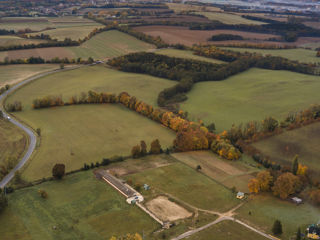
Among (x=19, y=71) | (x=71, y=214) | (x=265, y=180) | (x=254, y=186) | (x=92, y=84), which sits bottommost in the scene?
(x=71, y=214)

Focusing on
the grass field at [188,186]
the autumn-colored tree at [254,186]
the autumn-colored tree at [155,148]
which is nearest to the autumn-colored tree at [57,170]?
the grass field at [188,186]

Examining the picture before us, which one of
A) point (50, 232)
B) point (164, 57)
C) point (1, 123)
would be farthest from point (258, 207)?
point (164, 57)

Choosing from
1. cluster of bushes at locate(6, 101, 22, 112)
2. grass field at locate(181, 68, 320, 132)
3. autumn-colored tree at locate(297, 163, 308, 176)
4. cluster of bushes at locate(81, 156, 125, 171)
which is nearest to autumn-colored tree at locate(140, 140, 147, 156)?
cluster of bushes at locate(81, 156, 125, 171)

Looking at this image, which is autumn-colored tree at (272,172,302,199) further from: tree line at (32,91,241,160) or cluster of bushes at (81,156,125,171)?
cluster of bushes at (81,156,125,171)

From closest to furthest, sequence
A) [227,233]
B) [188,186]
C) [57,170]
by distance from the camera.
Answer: [227,233] < [188,186] < [57,170]

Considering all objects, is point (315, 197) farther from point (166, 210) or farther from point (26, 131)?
point (26, 131)

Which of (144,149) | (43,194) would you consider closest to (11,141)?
(43,194)

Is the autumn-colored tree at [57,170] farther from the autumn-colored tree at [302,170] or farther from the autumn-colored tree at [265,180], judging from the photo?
the autumn-colored tree at [302,170]
